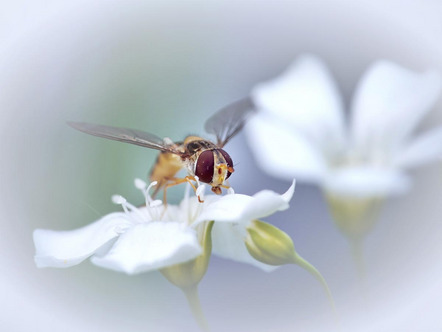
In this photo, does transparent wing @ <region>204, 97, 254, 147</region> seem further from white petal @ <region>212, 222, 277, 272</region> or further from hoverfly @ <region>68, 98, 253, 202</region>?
white petal @ <region>212, 222, 277, 272</region>

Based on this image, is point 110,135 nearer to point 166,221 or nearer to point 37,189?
point 166,221

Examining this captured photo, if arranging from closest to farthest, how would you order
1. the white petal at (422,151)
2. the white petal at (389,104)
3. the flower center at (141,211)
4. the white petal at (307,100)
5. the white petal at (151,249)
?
the white petal at (151,249), the flower center at (141,211), the white petal at (422,151), the white petal at (389,104), the white petal at (307,100)

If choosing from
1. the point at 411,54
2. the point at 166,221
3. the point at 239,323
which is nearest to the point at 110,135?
the point at 166,221

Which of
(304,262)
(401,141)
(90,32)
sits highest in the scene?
(90,32)

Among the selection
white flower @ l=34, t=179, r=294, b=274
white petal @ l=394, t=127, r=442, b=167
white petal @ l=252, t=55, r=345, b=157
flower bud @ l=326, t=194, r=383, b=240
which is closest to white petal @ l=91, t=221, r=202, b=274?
white flower @ l=34, t=179, r=294, b=274

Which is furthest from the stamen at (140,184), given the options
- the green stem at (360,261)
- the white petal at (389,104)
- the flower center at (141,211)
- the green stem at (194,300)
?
the white petal at (389,104)

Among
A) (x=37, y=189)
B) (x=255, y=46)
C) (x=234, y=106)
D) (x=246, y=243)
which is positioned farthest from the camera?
(x=255, y=46)

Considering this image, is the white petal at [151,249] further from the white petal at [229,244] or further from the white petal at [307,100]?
the white petal at [307,100]
